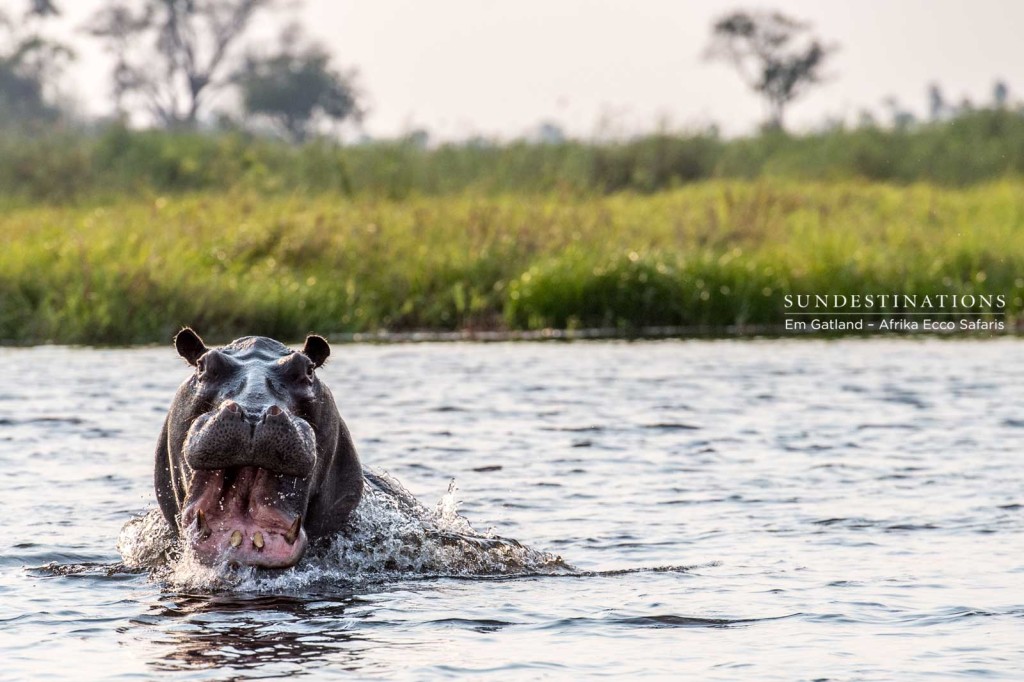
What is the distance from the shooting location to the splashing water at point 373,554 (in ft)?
20.9

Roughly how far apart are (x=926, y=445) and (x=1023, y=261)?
9465mm

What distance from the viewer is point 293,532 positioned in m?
5.70

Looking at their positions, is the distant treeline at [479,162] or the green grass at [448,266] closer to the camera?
the green grass at [448,266]

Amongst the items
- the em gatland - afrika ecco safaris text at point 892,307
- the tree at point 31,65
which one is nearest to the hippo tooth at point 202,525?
the em gatland - afrika ecco safaris text at point 892,307

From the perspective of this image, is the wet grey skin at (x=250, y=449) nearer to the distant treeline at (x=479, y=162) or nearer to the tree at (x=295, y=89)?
the distant treeline at (x=479, y=162)

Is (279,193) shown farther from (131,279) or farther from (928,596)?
(928,596)

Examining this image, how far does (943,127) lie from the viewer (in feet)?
111

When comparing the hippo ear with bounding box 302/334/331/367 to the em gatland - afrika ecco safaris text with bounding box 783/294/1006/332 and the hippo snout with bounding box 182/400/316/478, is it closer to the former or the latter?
the hippo snout with bounding box 182/400/316/478

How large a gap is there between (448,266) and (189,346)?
12.1m

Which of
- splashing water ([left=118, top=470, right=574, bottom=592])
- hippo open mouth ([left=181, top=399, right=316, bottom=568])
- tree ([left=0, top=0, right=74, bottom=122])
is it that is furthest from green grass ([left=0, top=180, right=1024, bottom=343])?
tree ([left=0, top=0, right=74, bottom=122])

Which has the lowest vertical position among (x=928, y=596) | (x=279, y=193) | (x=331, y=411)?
(x=928, y=596)

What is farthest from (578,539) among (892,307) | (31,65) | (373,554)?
(31,65)

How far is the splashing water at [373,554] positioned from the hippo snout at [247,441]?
75 centimetres

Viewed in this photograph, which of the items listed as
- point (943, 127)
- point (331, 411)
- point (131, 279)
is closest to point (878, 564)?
point (331, 411)
